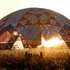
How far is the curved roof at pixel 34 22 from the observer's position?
6.60 meters

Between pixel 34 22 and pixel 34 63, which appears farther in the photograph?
pixel 34 22

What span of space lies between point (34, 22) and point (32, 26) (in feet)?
0.28

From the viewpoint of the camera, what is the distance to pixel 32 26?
6.62 meters

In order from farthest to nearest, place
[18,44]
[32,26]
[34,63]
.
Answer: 1. [32,26]
2. [18,44]
3. [34,63]

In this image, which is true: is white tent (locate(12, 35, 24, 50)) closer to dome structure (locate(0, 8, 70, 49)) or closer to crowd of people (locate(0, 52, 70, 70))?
dome structure (locate(0, 8, 70, 49))

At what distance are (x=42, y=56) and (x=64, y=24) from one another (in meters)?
0.77

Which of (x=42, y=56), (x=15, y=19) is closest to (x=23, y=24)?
(x=15, y=19)

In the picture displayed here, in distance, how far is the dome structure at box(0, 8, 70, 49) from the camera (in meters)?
6.51

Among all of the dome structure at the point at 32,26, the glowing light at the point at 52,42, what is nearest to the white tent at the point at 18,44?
the dome structure at the point at 32,26

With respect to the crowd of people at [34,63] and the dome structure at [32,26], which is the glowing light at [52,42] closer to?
the dome structure at [32,26]

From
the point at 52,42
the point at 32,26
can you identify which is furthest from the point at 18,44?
the point at 52,42

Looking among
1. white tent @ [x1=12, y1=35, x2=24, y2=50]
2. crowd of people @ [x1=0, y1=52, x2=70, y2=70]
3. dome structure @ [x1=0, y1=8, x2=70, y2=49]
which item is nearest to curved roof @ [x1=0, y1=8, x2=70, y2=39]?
dome structure @ [x1=0, y1=8, x2=70, y2=49]

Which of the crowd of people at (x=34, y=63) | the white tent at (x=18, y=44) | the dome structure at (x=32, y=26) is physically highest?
the dome structure at (x=32, y=26)

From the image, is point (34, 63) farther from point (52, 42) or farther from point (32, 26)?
point (32, 26)
